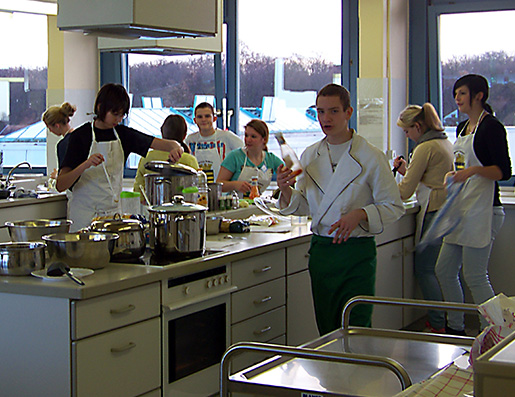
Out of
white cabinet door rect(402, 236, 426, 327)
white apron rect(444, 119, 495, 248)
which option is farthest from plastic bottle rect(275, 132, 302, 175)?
white cabinet door rect(402, 236, 426, 327)

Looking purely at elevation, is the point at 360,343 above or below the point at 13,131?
below

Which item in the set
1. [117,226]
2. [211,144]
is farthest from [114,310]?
[211,144]

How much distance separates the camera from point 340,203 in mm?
3422

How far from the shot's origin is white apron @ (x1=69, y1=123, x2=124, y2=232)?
14.5 feet

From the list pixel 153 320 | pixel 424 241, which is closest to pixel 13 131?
pixel 424 241

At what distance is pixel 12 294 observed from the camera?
9.48ft

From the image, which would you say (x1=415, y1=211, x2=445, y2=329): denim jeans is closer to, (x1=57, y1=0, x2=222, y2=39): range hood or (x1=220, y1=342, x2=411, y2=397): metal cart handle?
(x1=57, y1=0, x2=222, y2=39): range hood

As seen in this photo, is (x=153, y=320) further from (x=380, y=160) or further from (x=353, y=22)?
(x=353, y=22)

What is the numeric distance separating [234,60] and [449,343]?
5338 mm

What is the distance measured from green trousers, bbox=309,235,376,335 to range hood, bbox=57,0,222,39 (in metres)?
1.18

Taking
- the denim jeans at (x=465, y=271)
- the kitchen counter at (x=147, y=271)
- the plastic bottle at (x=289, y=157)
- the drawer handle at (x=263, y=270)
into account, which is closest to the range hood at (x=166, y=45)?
the kitchen counter at (x=147, y=271)

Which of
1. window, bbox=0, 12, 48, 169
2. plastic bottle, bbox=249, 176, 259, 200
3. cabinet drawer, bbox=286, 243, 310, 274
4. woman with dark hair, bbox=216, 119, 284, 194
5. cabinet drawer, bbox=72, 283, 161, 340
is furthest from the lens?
window, bbox=0, 12, 48, 169

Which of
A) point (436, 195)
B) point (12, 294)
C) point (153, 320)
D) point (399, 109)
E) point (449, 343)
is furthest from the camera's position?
point (399, 109)

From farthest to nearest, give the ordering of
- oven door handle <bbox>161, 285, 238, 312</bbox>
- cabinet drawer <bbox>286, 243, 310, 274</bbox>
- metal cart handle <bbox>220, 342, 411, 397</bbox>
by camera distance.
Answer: cabinet drawer <bbox>286, 243, 310, 274</bbox> → oven door handle <bbox>161, 285, 238, 312</bbox> → metal cart handle <bbox>220, 342, 411, 397</bbox>
